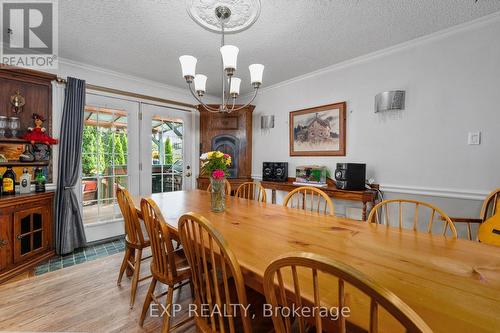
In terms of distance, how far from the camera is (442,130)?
2.23 metres

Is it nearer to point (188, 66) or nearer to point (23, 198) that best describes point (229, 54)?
point (188, 66)

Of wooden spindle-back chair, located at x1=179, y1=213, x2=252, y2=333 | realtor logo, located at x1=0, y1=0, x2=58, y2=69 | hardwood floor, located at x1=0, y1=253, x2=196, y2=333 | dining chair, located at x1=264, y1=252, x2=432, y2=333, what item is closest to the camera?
dining chair, located at x1=264, y1=252, x2=432, y2=333

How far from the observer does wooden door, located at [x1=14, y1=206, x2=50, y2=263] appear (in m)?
2.24

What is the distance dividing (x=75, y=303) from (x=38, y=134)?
1.88 meters

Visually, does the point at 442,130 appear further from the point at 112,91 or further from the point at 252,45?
the point at 112,91

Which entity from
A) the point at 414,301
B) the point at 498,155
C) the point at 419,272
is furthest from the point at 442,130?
the point at 414,301

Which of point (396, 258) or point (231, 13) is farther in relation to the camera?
point (231, 13)

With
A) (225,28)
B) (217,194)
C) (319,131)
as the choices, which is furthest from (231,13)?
(319,131)

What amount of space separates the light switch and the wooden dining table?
145 cm

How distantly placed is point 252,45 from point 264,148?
1799mm

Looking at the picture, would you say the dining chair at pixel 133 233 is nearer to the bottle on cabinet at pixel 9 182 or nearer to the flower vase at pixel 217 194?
the flower vase at pixel 217 194

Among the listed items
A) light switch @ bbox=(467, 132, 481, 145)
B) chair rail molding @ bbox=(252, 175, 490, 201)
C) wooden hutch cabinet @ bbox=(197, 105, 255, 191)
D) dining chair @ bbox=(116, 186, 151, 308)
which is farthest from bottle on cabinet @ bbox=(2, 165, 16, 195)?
light switch @ bbox=(467, 132, 481, 145)

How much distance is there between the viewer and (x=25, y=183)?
248 cm

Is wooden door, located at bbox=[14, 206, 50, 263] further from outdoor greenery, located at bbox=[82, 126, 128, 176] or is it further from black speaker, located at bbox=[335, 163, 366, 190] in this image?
black speaker, located at bbox=[335, 163, 366, 190]
